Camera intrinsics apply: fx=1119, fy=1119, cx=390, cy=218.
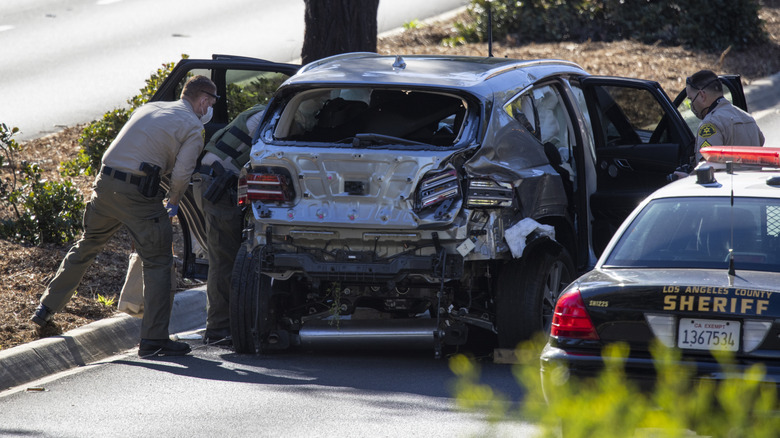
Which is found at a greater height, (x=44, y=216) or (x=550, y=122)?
(x=550, y=122)

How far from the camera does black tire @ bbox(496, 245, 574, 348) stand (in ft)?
23.1

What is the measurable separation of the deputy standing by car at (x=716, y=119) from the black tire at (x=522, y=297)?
1695 millimetres

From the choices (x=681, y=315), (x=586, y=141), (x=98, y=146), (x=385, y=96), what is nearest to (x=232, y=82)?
(x=98, y=146)

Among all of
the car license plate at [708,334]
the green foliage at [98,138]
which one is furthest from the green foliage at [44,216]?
the car license plate at [708,334]

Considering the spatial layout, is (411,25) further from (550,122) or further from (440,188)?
(440,188)

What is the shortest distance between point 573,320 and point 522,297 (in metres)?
1.80

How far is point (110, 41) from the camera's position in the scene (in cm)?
1831

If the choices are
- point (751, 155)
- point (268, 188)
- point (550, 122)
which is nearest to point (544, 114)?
point (550, 122)

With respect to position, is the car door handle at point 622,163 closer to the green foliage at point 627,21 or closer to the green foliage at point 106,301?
the green foliage at point 106,301

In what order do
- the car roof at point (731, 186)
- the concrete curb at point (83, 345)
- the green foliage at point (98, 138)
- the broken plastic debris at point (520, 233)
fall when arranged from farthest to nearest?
the green foliage at point (98, 138), the concrete curb at point (83, 345), the broken plastic debris at point (520, 233), the car roof at point (731, 186)

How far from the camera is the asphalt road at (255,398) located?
5895mm

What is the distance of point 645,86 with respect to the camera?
27.3 feet

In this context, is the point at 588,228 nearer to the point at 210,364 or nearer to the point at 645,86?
the point at 645,86

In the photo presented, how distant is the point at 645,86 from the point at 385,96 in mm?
1947
